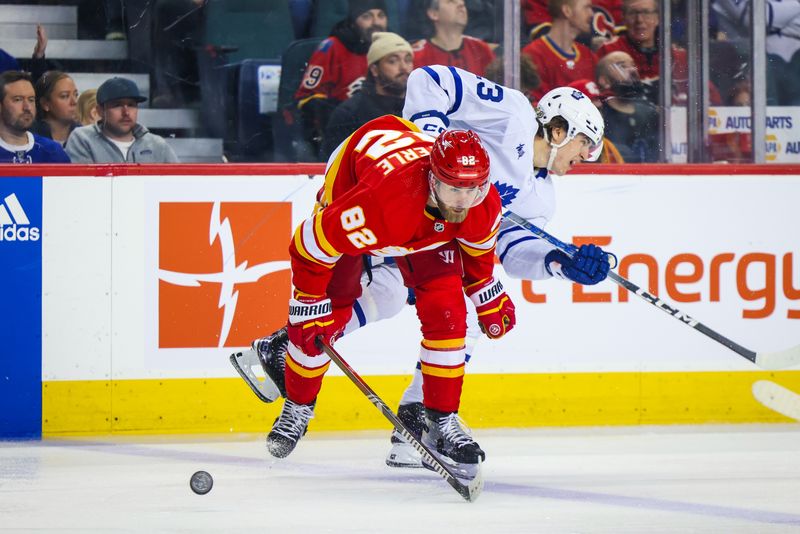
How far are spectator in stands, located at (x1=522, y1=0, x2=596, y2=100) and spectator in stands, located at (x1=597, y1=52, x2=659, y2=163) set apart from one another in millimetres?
81

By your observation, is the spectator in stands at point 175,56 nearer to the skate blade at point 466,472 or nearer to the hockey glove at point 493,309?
the hockey glove at point 493,309

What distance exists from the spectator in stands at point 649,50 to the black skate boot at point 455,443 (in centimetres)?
199

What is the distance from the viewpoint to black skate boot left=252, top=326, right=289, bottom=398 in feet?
12.7

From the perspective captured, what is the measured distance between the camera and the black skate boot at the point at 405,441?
397 cm

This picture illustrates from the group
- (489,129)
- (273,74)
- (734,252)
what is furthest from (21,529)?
(734,252)

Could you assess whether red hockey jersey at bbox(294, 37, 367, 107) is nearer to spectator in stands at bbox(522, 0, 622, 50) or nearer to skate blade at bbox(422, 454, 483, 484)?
spectator in stands at bbox(522, 0, 622, 50)

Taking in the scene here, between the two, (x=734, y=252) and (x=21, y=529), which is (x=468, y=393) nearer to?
(x=734, y=252)

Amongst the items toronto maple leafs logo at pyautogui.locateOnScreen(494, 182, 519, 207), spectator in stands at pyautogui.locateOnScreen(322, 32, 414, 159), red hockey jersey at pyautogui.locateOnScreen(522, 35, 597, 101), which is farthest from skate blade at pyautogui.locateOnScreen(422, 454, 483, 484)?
red hockey jersey at pyautogui.locateOnScreen(522, 35, 597, 101)

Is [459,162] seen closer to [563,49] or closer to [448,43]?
[448,43]

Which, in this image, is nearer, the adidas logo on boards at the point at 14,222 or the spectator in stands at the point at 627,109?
the adidas logo on boards at the point at 14,222

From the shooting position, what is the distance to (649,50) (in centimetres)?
501

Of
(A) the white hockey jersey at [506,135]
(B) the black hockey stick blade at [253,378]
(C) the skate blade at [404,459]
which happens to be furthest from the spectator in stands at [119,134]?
(C) the skate blade at [404,459]

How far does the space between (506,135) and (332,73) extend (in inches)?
40.2

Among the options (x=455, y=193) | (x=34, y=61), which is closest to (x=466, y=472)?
(x=455, y=193)
